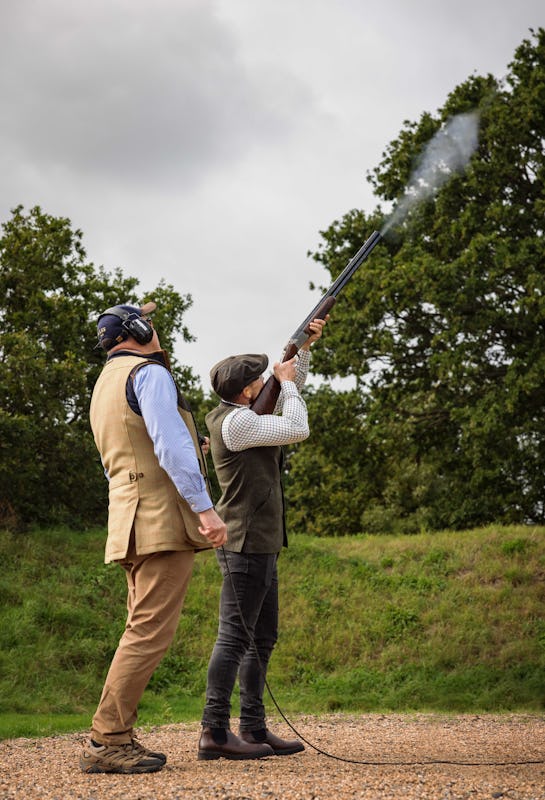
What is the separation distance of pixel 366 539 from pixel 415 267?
19.7 ft

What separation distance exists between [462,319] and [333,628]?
7491mm

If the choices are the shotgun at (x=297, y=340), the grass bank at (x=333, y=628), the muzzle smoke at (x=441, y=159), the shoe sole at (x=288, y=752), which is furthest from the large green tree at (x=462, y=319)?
the shoe sole at (x=288, y=752)

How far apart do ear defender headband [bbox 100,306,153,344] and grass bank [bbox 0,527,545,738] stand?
16.4ft

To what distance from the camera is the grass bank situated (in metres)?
12.0

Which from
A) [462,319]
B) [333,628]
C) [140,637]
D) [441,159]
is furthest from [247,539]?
[441,159]

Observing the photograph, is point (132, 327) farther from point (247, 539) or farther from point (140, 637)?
point (140, 637)

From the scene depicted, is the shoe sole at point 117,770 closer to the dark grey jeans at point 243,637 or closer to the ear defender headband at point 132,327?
the dark grey jeans at point 243,637

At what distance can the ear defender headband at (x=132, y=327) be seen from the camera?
220 inches

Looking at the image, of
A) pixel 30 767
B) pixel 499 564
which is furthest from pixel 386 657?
pixel 30 767

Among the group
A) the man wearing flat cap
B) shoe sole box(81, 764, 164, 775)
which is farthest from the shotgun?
shoe sole box(81, 764, 164, 775)

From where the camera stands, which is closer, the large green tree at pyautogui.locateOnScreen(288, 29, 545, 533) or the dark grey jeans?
the dark grey jeans

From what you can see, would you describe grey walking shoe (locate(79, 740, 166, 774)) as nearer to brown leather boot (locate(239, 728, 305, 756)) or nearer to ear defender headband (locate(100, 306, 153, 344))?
brown leather boot (locate(239, 728, 305, 756))

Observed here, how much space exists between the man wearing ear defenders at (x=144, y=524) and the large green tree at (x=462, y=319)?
13.3m

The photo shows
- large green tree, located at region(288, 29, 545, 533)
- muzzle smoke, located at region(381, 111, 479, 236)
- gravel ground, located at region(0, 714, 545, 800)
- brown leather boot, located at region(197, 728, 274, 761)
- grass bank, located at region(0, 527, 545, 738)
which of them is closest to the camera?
gravel ground, located at region(0, 714, 545, 800)
